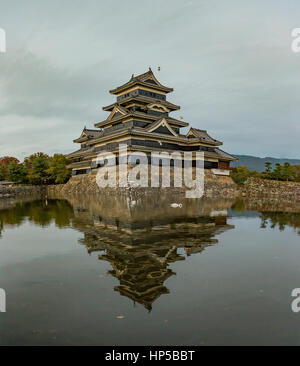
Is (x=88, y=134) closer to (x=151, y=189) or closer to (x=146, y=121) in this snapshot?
(x=146, y=121)

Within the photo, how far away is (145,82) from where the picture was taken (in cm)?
4294

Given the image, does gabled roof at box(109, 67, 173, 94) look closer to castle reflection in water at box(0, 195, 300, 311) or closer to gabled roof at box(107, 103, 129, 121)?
gabled roof at box(107, 103, 129, 121)

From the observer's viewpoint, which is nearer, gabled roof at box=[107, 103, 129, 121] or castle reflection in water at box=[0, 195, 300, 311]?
castle reflection in water at box=[0, 195, 300, 311]

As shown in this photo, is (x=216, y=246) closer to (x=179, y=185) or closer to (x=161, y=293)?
(x=161, y=293)

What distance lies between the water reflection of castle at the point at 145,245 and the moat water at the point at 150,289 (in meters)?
0.03

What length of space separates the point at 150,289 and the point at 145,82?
4197 cm

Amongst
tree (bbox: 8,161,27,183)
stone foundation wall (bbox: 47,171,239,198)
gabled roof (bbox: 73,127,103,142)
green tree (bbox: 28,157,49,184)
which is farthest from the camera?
green tree (bbox: 28,157,49,184)

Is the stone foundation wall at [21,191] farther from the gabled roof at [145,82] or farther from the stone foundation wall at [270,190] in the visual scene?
the stone foundation wall at [270,190]

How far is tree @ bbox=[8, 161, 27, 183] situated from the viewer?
57094 millimetres

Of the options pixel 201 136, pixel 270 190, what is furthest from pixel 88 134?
pixel 270 190

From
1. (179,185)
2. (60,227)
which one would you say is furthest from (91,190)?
(60,227)

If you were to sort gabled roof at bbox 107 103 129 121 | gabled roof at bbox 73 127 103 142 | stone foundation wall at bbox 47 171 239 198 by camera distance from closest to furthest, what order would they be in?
stone foundation wall at bbox 47 171 239 198, gabled roof at bbox 107 103 129 121, gabled roof at bbox 73 127 103 142

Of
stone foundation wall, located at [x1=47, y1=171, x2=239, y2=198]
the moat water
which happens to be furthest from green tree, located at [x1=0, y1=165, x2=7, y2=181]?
the moat water

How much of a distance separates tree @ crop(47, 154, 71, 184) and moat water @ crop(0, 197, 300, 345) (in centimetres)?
4743
